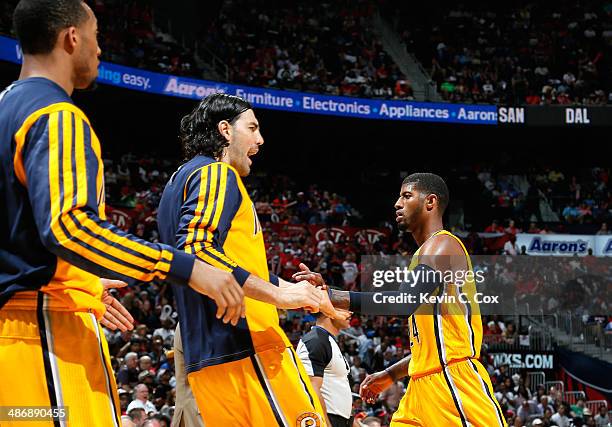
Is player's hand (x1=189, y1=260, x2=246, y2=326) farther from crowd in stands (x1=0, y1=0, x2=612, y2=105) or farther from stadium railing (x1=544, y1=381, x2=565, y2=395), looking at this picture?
crowd in stands (x1=0, y1=0, x2=612, y2=105)

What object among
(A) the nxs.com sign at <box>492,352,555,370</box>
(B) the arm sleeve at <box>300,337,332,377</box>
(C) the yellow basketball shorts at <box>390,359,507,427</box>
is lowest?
(A) the nxs.com sign at <box>492,352,555,370</box>

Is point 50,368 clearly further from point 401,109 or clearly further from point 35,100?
point 401,109

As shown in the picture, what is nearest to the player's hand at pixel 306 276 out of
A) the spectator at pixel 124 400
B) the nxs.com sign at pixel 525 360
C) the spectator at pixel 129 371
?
the spectator at pixel 124 400

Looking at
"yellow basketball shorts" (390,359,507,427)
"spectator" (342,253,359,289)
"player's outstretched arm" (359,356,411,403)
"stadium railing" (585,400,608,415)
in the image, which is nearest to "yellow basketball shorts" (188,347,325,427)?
"yellow basketball shorts" (390,359,507,427)

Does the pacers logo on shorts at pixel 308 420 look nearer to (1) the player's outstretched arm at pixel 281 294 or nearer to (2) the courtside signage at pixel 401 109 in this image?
(1) the player's outstretched arm at pixel 281 294

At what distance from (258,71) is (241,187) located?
58.0 ft

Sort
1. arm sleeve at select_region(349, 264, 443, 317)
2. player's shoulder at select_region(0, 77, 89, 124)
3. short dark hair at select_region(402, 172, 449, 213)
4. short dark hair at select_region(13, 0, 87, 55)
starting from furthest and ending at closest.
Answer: short dark hair at select_region(402, 172, 449, 213) < arm sleeve at select_region(349, 264, 443, 317) < short dark hair at select_region(13, 0, 87, 55) < player's shoulder at select_region(0, 77, 89, 124)

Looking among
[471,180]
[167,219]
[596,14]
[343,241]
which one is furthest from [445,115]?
[167,219]

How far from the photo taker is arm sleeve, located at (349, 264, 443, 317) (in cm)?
456

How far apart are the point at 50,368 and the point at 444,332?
291 centimetres

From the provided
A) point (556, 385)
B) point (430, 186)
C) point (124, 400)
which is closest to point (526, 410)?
point (556, 385)

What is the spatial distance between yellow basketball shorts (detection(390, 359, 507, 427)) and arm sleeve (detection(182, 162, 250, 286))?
6.74 ft

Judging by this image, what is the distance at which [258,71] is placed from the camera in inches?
811

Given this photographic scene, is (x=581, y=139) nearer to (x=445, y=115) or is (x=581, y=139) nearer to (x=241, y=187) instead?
(x=445, y=115)
